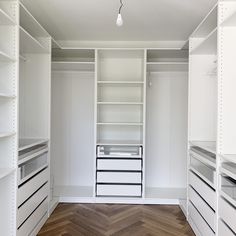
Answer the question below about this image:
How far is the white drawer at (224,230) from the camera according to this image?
1866mm

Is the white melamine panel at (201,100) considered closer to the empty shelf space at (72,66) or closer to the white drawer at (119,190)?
the white drawer at (119,190)

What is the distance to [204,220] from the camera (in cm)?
249

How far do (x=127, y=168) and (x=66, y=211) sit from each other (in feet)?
3.23

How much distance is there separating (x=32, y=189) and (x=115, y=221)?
42.9 inches

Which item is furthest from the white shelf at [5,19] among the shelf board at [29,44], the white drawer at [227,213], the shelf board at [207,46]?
the white drawer at [227,213]

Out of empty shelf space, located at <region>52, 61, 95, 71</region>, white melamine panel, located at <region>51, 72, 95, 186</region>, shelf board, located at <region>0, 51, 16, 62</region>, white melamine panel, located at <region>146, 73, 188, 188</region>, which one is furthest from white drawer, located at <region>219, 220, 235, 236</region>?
empty shelf space, located at <region>52, 61, 95, 71</region>

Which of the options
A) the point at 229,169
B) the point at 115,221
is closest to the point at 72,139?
the point at 115,221

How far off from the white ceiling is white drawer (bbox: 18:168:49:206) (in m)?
1.82

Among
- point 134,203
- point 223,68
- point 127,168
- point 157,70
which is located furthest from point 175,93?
point 223,68

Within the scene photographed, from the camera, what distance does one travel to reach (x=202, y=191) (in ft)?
8.33

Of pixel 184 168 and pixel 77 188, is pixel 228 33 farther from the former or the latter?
pixel 77 188

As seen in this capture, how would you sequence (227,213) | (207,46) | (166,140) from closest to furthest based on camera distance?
(227,213)
(207,46)
(166,140)

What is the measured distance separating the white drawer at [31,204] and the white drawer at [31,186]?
0.06m

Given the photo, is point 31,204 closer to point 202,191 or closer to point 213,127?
point 202,191
